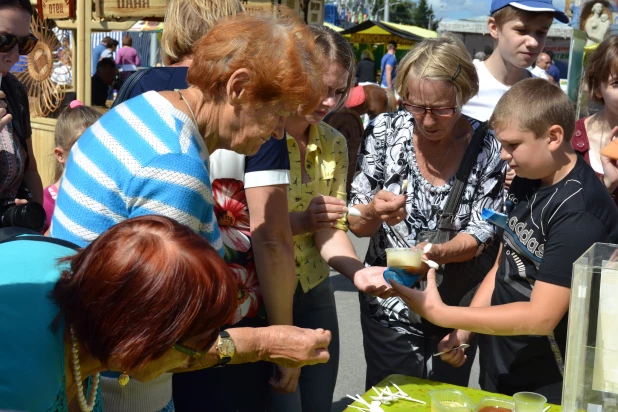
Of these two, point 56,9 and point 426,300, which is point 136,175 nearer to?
point 426,300

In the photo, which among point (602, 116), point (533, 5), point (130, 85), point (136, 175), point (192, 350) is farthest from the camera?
point (533, 5)

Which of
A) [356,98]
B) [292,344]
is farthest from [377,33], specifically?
[292,344]

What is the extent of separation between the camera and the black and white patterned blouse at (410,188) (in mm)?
2650

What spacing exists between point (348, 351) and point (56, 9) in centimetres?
444

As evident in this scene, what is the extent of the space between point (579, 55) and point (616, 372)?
11.8 feet

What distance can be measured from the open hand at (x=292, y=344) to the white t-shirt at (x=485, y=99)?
5.71ft

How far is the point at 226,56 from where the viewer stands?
5.87 ft

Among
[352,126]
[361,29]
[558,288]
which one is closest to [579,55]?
[352,126]

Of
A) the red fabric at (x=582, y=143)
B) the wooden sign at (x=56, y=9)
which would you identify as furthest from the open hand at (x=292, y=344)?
the wooden sign at (x=56, y=9)

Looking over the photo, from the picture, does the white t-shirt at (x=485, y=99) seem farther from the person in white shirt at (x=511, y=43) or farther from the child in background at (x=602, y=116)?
the child in background at (x=602, y=116)

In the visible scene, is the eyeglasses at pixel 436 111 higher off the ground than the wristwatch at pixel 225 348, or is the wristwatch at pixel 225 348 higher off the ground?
the eyeglasses at pixel 436 111

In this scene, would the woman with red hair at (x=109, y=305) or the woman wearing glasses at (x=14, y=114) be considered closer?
the woman with red hair at (x=109, y=305)

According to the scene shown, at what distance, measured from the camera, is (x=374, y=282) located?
2.40 m

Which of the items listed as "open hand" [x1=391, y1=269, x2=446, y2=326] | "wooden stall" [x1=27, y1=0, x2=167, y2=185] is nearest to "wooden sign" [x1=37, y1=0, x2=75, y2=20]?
"wooden stall" [x1=27, y1=0, x2=167, y2=185]
